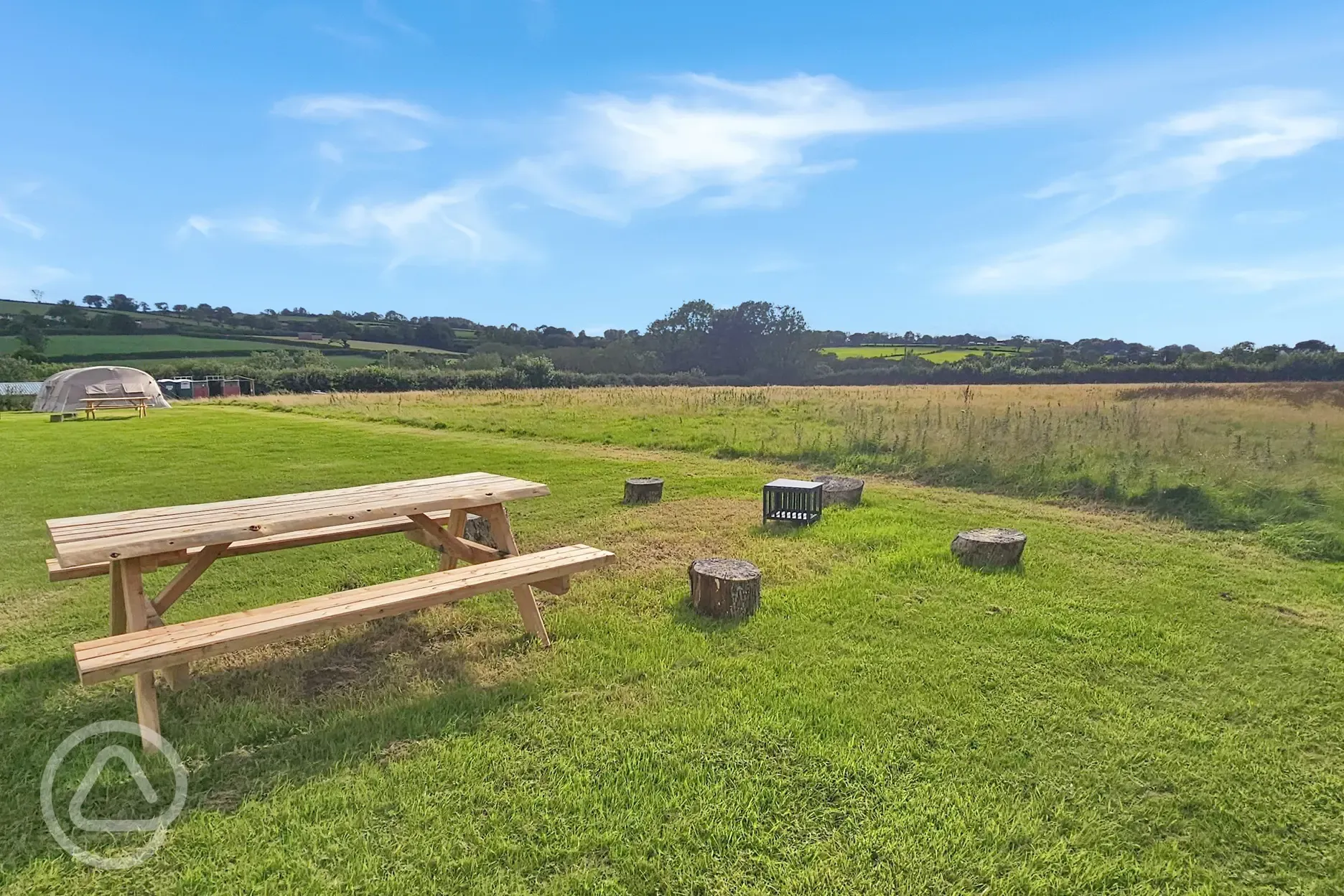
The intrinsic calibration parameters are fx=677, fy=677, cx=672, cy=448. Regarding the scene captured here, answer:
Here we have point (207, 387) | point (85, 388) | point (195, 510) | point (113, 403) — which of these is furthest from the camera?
point (207, 387)

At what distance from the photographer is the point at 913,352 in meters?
63.7

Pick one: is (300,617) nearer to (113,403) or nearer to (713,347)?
(113,403)

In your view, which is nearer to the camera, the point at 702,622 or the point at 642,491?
the point at 702,622

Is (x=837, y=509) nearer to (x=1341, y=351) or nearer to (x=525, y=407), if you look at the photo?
(x=525, y=407)

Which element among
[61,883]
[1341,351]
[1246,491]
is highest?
[1341,351]

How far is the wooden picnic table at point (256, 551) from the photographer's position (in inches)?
129

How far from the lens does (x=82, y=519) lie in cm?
427

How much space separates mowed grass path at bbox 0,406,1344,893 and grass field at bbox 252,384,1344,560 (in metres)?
2.26

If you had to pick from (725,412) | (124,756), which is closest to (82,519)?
(124,756)

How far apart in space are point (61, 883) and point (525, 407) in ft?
77.0

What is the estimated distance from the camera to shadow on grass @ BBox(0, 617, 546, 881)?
3.08 meters

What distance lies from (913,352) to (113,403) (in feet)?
192

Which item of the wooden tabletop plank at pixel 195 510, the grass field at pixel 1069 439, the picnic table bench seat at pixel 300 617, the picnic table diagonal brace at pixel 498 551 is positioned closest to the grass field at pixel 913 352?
the grass field at pixel 1069 439

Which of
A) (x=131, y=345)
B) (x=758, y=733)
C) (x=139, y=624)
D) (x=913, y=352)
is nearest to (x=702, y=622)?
(x=758, y=733)
